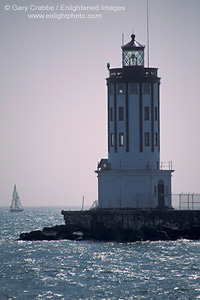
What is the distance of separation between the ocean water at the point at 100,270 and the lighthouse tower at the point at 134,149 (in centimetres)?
795

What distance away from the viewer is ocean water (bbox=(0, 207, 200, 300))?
47.7 m

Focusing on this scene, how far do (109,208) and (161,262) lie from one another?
20818 millimetres

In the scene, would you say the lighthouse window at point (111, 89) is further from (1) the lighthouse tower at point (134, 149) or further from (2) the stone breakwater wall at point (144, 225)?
(2) the stone breakwater wall at point (144, 225)

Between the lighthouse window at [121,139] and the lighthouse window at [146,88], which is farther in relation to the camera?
the lighthouse window at [121,139]

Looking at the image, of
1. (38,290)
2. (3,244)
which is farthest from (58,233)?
(38,290)

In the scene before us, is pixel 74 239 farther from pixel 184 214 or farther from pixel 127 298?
pixel 127 298

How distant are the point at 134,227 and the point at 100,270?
1960 centimetres

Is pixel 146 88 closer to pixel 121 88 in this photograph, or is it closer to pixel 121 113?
pixel 121 88

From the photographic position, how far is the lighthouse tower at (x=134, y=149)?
80250 millimetres

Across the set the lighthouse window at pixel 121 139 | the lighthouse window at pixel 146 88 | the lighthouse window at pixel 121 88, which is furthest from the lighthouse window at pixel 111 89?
the lighthouse window at pixel 121 139

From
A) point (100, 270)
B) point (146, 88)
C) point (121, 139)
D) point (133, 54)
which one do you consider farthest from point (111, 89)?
point (100, 270)

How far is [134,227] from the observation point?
75.9 m

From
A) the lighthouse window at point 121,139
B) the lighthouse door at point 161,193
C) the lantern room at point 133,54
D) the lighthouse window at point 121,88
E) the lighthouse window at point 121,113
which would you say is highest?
the lantern room at point 133,54

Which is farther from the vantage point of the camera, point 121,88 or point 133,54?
point 133,54
